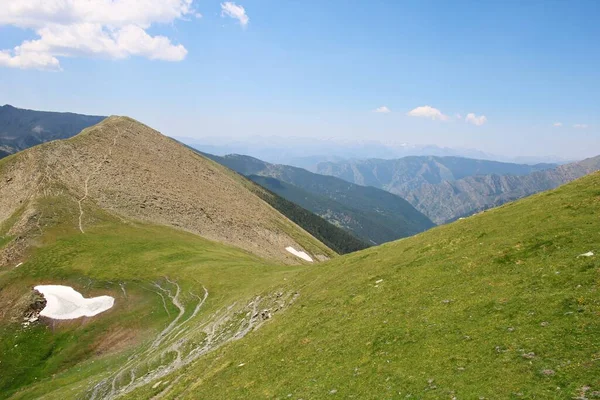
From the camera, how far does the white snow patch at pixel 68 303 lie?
5459cm

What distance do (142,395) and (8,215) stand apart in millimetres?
78973

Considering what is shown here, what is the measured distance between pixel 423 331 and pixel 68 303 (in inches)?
2173

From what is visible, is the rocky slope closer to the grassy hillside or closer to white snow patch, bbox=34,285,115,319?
white snow patch, bbox=34,285,115,319

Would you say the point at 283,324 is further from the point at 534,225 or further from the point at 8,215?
the point at 8,215

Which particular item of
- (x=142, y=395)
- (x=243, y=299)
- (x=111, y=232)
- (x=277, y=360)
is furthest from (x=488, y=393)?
(x=111, y=232)

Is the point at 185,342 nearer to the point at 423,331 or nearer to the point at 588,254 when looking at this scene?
the point at 423,331

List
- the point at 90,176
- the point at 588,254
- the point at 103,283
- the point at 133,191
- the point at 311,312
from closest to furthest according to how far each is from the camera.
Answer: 1. the point at 588,254
2. the point at 311,312
3. the point at 103,283
4. the point at 90,176
5. the point at 133,191

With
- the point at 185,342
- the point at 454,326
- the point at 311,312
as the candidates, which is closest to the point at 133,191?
the point at 185,342

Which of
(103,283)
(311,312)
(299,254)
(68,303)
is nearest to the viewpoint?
(311,312)

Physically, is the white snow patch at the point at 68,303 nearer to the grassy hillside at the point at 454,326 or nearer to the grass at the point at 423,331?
the grass at the point at 423,331

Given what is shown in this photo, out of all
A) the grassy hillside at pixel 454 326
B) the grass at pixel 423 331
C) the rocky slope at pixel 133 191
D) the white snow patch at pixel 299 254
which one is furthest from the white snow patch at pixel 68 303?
the white snow patch at pixel 299 254

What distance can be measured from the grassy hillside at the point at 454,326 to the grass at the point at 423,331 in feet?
0.26

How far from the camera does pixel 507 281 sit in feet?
74.5

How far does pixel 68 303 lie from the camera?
56750mm
